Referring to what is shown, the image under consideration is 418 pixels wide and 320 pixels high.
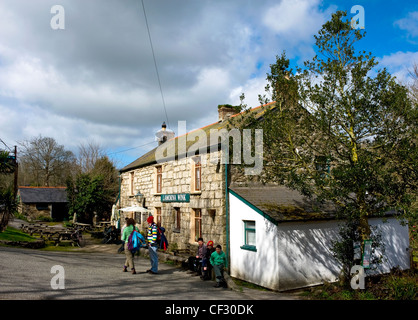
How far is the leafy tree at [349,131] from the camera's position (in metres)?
8.73

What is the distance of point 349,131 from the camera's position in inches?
375

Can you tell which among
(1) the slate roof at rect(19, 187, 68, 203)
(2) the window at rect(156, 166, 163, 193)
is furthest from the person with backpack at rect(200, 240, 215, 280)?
(1) the slate roof at rect(19, 187, 68, 203)

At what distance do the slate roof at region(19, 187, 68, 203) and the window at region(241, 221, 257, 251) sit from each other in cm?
3500

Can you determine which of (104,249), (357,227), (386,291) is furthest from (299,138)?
(104,249)

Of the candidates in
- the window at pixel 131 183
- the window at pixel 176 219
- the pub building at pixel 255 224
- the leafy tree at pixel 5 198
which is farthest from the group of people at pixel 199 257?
the window at pixel 131 183

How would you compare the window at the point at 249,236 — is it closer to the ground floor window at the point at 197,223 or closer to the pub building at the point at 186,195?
the pub building at the point at 186,195

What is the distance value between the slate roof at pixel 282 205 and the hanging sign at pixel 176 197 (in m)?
3.51

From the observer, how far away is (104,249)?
63.4 ft

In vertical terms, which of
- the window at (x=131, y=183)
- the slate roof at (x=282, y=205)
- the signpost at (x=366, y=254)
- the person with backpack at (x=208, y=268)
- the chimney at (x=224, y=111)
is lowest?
the person with backpack at (x=208, y=268)

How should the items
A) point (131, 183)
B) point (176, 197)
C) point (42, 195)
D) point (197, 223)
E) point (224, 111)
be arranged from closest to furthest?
1. point (197, 223)
2. point (176, 197)
3. point (224, 111)
4. point (131, 183)
5. point (42, 195)

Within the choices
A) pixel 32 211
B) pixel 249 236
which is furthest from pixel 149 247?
pixel 32 211

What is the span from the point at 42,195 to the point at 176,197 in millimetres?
31952

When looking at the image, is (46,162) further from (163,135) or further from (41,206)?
(163,135)

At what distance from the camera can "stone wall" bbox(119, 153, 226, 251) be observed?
13781 mm
